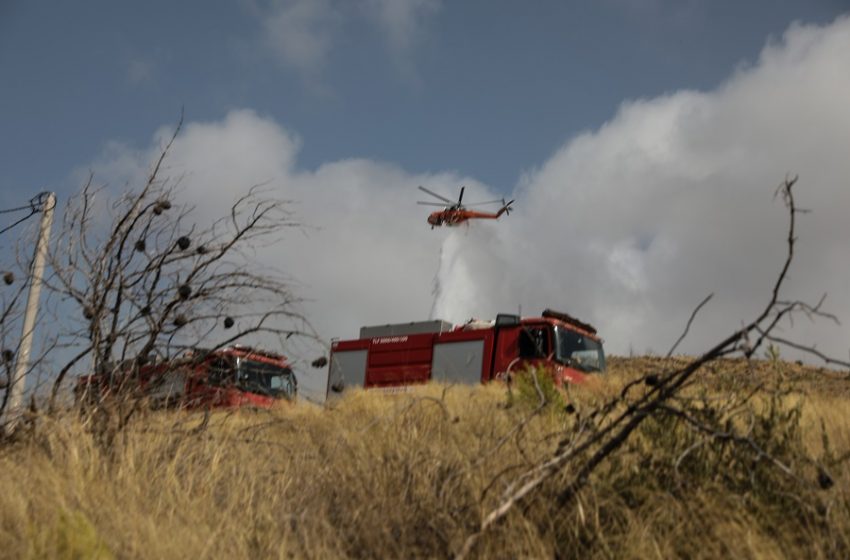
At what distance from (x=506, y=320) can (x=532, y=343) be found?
151 cm

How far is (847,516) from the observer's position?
461cm

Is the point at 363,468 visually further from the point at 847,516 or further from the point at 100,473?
the point at 847,516

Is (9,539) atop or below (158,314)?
below

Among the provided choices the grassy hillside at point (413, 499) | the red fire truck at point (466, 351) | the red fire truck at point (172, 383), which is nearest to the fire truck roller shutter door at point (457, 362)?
the red fire truck at point (466, 351)

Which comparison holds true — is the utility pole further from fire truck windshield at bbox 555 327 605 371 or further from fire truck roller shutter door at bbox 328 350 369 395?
fire truck roller shutter door at bbox 328 350 369 395

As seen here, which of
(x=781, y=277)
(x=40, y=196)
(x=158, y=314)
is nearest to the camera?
(x=781, y=277)

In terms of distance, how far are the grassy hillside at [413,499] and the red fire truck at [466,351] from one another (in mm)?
9982

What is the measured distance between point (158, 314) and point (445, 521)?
4193mm

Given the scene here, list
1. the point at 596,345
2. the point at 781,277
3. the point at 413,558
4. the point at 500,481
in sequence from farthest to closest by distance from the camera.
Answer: the point at 596,345 → the point at 500,481 → the point at 413,558 → the point at 781,277

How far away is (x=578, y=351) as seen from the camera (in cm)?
1834

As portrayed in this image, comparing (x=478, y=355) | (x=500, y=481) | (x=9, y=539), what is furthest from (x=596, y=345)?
(x=9, y=539)

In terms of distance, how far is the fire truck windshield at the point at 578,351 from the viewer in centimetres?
1789

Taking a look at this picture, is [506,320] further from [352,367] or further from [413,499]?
[413,499]

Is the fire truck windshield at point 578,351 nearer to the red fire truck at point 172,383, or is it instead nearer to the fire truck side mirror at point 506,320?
the fire truck side mirror at point 506,320
